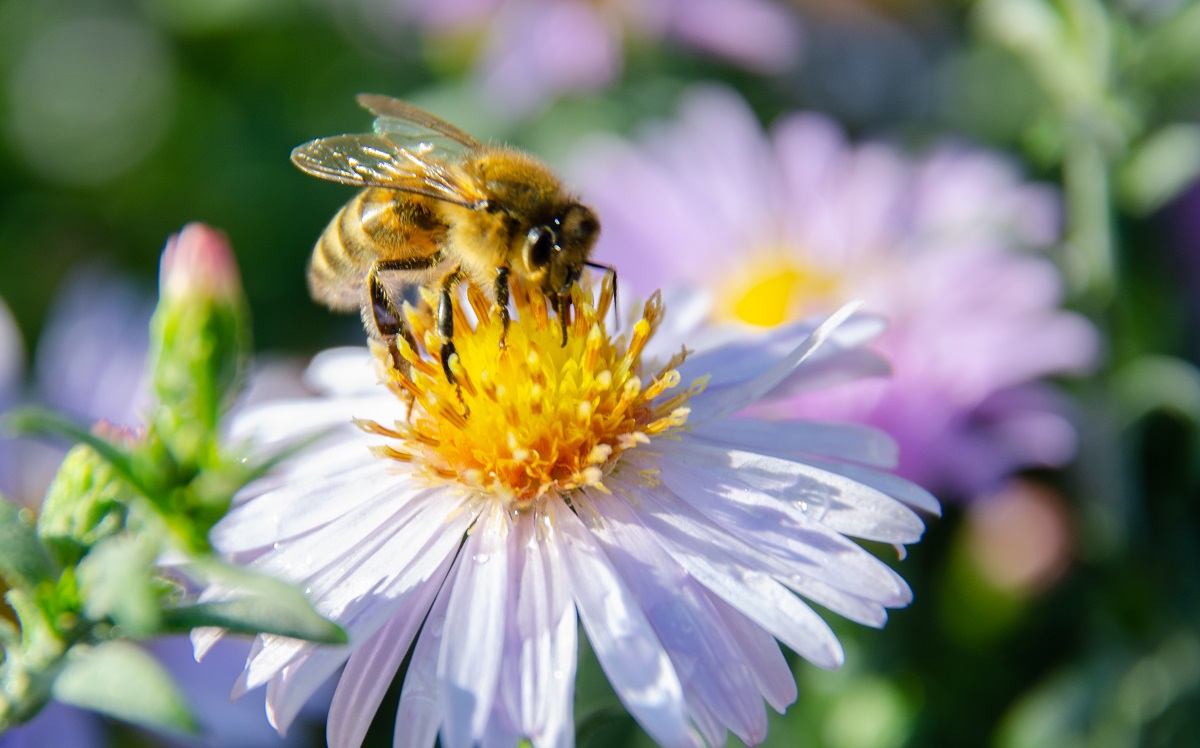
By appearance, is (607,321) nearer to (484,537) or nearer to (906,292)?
(484,537)

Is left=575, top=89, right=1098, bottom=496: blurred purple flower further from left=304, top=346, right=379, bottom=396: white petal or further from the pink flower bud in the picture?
the pink flower bud

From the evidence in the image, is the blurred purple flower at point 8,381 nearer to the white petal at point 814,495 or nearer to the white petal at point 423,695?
the white petal at point 423,695

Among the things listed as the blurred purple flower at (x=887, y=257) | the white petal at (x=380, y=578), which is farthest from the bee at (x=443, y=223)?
the blurred purple flower at (x=887, y=257)

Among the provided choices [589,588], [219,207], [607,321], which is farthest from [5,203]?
[589,588]

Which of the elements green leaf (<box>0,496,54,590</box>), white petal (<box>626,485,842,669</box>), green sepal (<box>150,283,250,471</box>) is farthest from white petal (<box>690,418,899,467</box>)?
green leaf (<box>0,496,54,590</box>)

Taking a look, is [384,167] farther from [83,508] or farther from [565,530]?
[83,508]

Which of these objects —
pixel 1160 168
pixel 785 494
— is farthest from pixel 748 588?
pixel 1160 168
